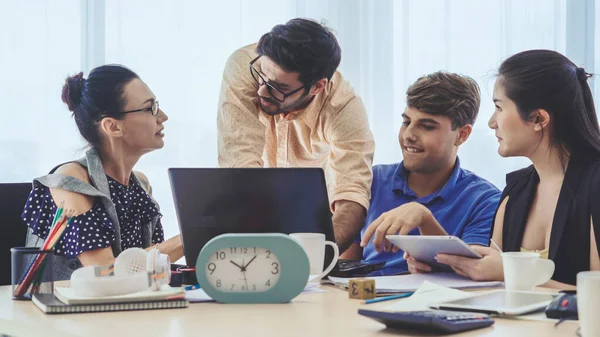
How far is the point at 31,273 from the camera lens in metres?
1.45

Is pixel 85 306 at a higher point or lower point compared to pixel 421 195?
lower

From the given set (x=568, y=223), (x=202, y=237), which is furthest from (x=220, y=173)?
(x=568, y=223)

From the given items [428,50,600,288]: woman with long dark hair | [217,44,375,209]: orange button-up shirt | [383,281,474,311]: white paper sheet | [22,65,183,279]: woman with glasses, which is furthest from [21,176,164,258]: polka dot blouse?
[428,50,600,288]: woman with long dark hair

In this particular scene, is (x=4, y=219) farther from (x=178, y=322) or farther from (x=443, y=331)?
(x=443, y=331)

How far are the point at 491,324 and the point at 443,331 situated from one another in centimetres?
10

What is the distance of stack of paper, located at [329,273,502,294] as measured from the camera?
1.53 metres

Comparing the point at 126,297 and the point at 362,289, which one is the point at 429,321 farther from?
the point at 126,297

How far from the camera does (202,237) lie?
1.65 m

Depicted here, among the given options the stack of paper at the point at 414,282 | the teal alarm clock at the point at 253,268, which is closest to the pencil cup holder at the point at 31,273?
the teal alarm clock at the point at 253,268

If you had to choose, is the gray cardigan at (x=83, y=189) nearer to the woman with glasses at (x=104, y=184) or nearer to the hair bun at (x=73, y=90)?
the woman with glasses at (x=104, y=184)

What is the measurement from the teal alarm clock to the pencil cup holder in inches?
11.3

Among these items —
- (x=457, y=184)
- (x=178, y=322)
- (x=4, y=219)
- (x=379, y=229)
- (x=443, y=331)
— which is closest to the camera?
(x=443, y=331)

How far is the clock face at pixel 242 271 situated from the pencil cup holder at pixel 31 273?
302mm

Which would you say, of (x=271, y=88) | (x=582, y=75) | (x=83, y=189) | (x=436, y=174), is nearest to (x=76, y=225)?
(x=83, y=189)
